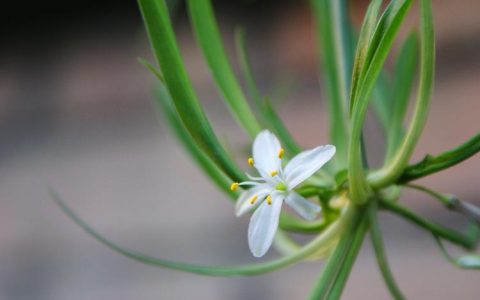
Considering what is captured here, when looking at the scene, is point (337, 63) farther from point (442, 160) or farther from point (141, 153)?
point (141, 153)

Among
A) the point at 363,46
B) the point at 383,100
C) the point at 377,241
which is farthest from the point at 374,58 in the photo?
the point at 383,100

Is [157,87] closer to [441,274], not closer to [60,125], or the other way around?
[441,274]

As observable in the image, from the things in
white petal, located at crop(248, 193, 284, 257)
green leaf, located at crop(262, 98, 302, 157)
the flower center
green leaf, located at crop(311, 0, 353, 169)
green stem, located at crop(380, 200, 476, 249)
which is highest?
green leaf, located at crop(311, 0, 353, 169)

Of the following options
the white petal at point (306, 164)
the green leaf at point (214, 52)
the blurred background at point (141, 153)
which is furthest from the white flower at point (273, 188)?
the blurred background at point (141, 153)

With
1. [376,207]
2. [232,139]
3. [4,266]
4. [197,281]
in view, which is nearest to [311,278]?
[197,281]

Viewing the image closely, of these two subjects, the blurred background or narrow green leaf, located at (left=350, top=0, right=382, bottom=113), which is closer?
narrow green leaf, located at (left=350, top=0, right=382, bottom=113)

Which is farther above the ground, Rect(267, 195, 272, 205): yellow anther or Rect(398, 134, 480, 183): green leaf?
Rect(398, 134, 480, 183): green leaf

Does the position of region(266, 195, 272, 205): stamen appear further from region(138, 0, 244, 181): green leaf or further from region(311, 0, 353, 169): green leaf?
region(311, 0, 353, 169): green leaf

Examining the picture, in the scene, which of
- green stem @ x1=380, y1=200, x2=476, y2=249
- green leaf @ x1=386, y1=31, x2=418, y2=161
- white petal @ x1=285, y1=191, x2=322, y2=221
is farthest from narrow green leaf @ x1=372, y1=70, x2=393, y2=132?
white petal @ x1=285, y1=191, x2=322, y2=221

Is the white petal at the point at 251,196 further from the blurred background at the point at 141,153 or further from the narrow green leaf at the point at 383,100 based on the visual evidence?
the blurred background at the point at 141,153
